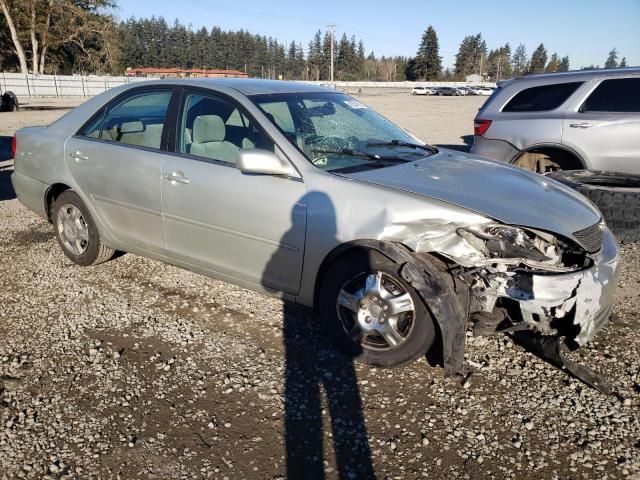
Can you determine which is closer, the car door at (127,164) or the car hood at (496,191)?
the car hood at (496,191)

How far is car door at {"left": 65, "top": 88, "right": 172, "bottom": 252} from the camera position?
160 inches

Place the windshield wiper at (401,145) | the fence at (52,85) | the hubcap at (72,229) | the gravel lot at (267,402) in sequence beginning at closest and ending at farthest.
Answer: the gravel lot at (267,402) < the windshield wiper at (401,145) < the hubcap at (72,229) < the fence at (52,85)

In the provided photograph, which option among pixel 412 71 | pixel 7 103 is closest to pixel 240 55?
pixel 412 71

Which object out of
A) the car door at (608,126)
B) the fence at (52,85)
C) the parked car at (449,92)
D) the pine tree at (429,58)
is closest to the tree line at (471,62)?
the pine tree at (429,58)

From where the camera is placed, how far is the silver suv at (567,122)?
593 centimetres

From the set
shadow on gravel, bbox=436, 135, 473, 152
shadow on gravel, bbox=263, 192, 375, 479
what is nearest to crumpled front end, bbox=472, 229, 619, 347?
shadow on gravel, bbox=263, 192, 375, 479

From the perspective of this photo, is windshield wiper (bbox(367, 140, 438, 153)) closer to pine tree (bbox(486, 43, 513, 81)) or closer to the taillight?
the taillight

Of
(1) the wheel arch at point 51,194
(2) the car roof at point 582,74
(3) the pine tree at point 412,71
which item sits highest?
(3) the pine tree at point 412,71

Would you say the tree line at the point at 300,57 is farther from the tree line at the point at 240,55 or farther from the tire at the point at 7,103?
the tire at the point at 7,103

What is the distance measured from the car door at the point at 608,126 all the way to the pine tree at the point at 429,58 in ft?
367

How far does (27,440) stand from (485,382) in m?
2.52

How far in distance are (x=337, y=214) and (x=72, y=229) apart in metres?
2.91

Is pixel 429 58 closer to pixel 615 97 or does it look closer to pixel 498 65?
pixel 498 65

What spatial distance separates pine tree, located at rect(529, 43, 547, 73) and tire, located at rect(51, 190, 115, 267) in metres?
136
